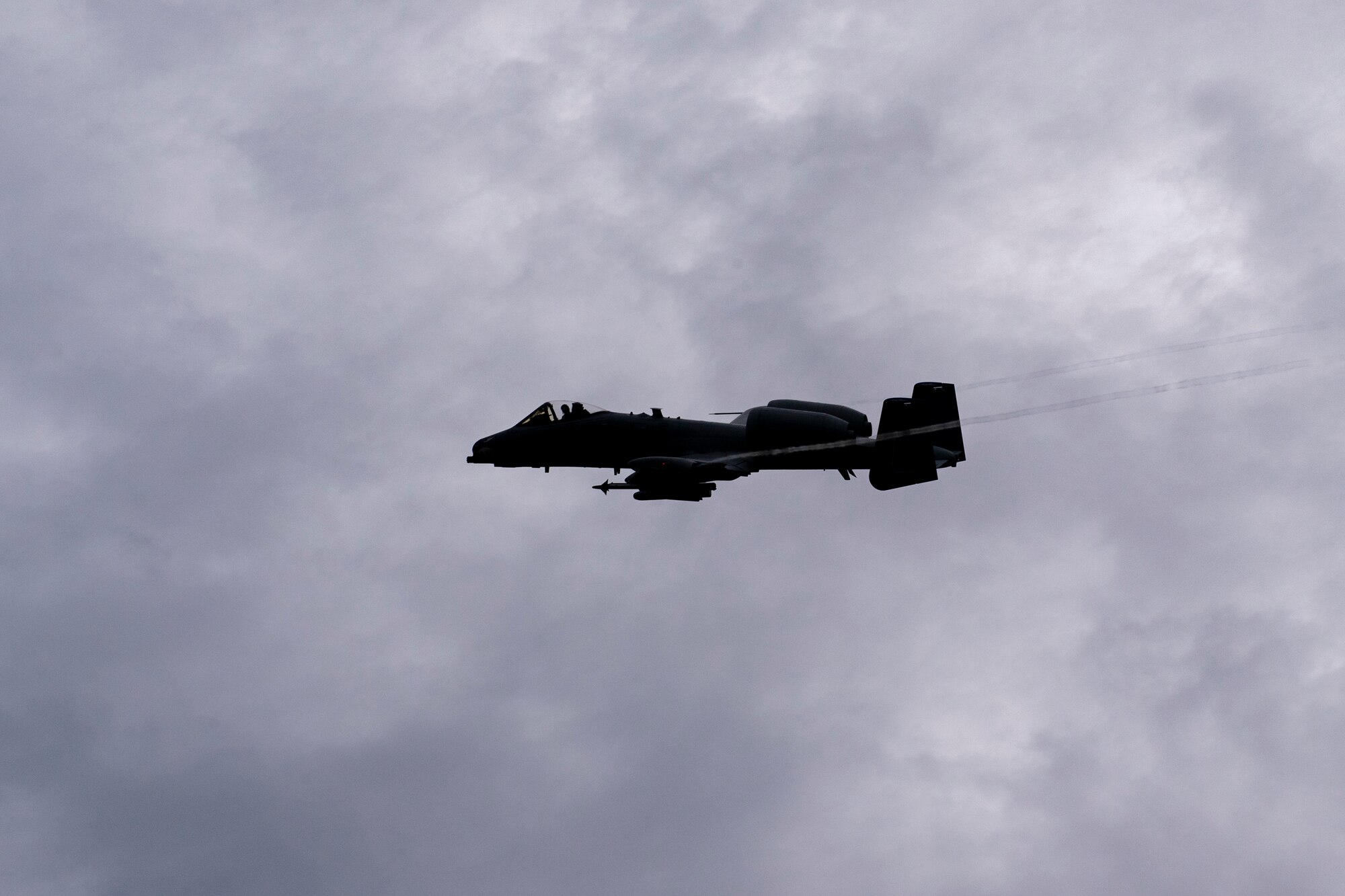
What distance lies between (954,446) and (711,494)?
1168 centimetres

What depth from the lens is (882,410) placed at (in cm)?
6969

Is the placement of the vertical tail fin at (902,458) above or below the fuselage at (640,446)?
below

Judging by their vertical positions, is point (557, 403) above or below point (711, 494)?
above

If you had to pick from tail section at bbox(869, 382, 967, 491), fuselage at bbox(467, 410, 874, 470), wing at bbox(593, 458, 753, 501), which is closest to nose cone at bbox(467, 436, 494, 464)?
fuselage at bbox(467, 410, 874, 470)

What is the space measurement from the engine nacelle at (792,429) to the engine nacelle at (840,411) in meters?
0.51

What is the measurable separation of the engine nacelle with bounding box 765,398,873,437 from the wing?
190 inches

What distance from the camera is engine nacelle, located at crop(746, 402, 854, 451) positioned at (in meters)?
70.2

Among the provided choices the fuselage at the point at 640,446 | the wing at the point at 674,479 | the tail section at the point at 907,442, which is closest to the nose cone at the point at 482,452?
the fuselage at the point at 640,446

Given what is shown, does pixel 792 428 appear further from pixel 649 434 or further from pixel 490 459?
pixel 490 459

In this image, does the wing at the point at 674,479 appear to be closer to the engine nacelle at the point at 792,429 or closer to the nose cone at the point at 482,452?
the engine nacelle at the point at 792,429

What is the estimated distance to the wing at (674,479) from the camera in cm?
6881

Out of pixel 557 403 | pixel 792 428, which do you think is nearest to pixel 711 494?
pixel 792 428

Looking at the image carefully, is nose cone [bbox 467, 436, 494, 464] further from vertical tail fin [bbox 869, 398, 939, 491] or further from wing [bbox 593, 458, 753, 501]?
vertical tail fin [bbox 869, 398, 939, 491]

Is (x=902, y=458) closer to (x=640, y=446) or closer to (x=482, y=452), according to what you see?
(x=640, y=446)
